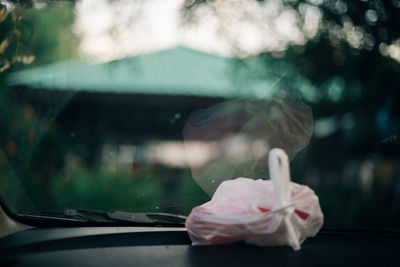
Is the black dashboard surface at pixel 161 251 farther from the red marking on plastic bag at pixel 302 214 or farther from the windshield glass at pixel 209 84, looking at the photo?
the windshield glass at pixel 209 84

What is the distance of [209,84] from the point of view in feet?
20.7

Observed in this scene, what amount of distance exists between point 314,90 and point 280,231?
388cm

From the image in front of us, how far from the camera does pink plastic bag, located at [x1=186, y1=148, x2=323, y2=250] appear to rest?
1.67 meters

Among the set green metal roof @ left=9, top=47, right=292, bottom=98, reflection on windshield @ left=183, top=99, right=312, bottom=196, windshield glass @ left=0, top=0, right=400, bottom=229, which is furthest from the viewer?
green metal roof @ left=9, top=47, right=292, bottom=98

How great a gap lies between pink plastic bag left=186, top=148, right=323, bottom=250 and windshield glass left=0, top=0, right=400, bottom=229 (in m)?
1.49

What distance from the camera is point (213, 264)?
1.67 metres

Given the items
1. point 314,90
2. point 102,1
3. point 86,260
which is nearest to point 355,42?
point 314,90

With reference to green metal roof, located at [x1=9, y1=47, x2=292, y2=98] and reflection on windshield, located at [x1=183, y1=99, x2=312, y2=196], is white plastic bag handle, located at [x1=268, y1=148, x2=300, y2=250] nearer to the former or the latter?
reflection on windshield, located at [x1=183, y1=99, x2=312, y2=196]

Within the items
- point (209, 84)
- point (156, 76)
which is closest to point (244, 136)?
point (209, 84)

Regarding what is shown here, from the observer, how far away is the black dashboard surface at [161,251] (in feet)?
5.61

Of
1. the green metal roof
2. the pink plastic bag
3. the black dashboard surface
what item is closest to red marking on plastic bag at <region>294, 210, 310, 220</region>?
the pink plastic bag

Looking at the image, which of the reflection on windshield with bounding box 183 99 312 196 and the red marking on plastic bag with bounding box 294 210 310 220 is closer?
the red marking on plastic bag with bounding box 294 210 310 220

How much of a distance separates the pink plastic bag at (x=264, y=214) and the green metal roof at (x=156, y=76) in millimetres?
2912

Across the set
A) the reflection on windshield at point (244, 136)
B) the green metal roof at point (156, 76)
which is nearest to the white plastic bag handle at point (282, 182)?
the reflection on windshield at point (244, 136)
